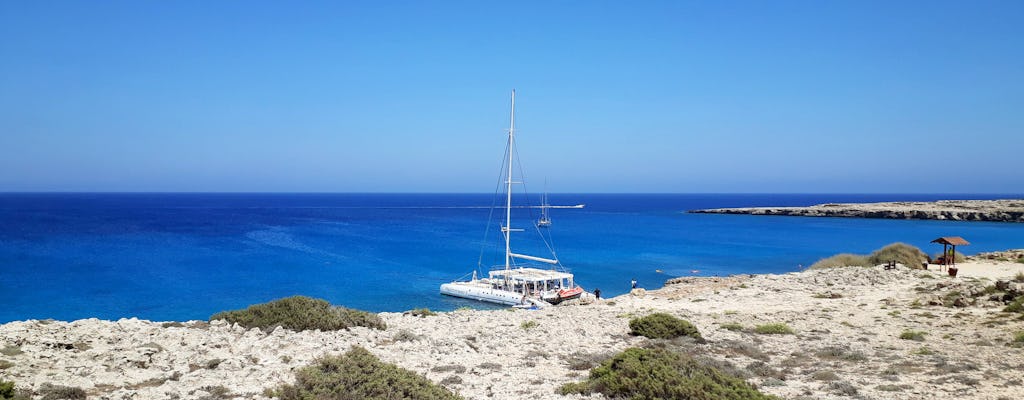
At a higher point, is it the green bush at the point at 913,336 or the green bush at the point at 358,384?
the green bush at the point at 358,384

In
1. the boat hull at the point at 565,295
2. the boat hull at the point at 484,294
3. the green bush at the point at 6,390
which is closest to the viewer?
the green bush at the point at 6,390

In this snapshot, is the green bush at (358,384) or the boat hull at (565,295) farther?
the boat hull at (565,295)

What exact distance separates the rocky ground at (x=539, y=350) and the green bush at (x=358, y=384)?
77 cm

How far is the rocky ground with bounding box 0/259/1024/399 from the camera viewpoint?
9758 millimetres

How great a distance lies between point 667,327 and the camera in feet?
48.8

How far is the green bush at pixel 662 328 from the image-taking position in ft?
48.0

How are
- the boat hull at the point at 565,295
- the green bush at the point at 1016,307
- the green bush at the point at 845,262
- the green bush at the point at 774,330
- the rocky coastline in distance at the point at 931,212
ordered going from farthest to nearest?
the rocky coastline in distance at the point at 931,212, the green bush at the point at 845,262, the boat hull at the point at 565,295, the green bush at the point at 1016,307, the green bush at the point at 774,330

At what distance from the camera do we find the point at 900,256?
3447cm

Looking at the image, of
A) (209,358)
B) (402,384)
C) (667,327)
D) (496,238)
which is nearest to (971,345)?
(667,327)

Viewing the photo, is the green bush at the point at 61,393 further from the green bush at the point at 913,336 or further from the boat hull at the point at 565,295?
the boat hull at the point at 565,295

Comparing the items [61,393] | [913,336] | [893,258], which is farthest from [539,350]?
[893,258]

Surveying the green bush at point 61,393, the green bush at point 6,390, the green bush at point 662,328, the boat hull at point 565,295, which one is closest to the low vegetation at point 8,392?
the green bush at point 6,390

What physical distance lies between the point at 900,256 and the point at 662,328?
27.8 meters

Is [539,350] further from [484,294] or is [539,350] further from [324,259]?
[324,259]
